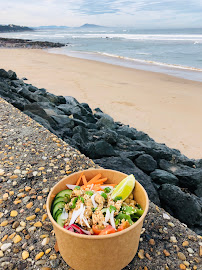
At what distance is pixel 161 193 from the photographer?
3.36m

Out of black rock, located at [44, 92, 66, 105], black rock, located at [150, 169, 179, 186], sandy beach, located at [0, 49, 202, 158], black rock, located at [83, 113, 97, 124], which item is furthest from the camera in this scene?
black rock, located at [44, 92, 66, 105]

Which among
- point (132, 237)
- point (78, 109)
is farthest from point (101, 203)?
point (78, 109)

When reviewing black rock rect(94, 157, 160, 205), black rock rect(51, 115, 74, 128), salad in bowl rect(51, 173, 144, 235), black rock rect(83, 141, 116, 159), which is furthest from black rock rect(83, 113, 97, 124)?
salad in bowl rect(51, 173, 144, 235)

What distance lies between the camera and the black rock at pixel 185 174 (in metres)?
4.07

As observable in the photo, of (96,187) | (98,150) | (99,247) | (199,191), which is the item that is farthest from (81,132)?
(99,247)

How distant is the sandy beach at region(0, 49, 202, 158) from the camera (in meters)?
7.27

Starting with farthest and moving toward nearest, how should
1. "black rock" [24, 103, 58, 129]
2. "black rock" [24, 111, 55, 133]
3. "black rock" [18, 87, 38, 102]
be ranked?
1. "black rock" [18, 87, 38, 102]
2. "black rock" [24, 103, 58, 129]
3. "black rock" [24, 111, 55, 133]

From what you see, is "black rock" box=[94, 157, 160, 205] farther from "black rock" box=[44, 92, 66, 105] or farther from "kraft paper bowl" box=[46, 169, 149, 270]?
"black rock" box=[44, 92, 66, 105]

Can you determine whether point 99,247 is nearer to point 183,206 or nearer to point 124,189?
point 124,189

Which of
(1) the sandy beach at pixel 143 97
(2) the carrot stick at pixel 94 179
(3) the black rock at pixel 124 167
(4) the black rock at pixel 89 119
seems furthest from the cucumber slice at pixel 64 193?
(4) the black rock at pixel 89 119

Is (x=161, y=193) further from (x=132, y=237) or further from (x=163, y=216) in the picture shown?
(x=132, y=237)

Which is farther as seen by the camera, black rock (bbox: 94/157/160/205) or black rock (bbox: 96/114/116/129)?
black rock (bbox: 96/114/116/129)

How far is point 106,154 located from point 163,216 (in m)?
1.86

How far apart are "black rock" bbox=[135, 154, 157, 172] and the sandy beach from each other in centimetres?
236
